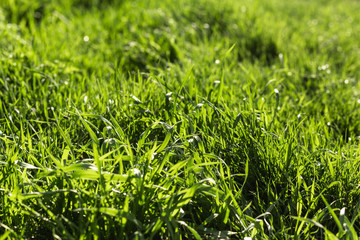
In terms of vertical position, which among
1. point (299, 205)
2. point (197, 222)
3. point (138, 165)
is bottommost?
point (197, 222)

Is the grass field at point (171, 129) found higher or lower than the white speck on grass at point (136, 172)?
lower

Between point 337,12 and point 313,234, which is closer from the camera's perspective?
point 313,234

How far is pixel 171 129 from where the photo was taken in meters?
1.83

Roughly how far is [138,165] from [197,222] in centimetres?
Result: 37

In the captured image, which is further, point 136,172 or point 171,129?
point 171,129

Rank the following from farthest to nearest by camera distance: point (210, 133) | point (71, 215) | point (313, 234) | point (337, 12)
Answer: point (337, 12) → point (210, 133) → point (313, 234) → point (71, 215)

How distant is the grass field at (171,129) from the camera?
156 centimetres

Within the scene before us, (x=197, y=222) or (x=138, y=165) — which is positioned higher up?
(x=138, y=165)

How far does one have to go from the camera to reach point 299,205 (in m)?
1.74

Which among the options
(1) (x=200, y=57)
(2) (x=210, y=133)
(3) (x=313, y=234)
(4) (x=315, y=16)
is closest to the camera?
(3) (x=313, y=234)

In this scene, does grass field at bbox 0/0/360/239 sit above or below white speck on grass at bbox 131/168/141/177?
below

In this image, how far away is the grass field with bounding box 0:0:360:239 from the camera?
1560mm

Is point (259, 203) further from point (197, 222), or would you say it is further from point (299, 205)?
point (197, 222)

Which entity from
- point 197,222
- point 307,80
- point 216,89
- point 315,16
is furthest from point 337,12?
point 197,222
